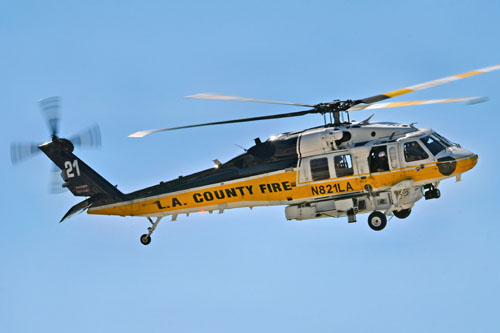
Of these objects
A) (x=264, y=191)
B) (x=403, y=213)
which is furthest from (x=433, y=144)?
(x=264, y=191)

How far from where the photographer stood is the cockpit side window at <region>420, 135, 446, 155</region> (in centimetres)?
2645

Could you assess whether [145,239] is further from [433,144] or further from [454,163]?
[454,163]

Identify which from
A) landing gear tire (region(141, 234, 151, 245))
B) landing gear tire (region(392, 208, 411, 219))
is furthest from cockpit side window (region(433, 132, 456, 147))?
landing gear tire (region(141, 234, 151, 245))

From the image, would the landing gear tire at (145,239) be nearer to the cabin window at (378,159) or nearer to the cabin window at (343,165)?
the cabin window at (343,165)

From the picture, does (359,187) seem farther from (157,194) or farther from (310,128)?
(157,194)

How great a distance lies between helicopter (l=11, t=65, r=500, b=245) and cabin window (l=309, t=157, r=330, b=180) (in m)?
0.03

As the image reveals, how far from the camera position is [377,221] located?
26828 mm

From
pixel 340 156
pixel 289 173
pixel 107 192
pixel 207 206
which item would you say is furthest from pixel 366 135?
pixel 107 192

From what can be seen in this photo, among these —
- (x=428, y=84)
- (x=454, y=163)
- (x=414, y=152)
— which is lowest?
(x=454, y=163)

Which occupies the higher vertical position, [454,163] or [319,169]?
[319,169]

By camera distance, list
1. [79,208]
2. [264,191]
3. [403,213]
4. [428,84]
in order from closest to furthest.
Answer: [428,84] → [264,191] → [403,213] → [79,208]

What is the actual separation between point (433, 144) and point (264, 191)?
5902 mm

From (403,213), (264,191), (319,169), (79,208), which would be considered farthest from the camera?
(79,208)

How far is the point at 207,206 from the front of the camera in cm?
2852
